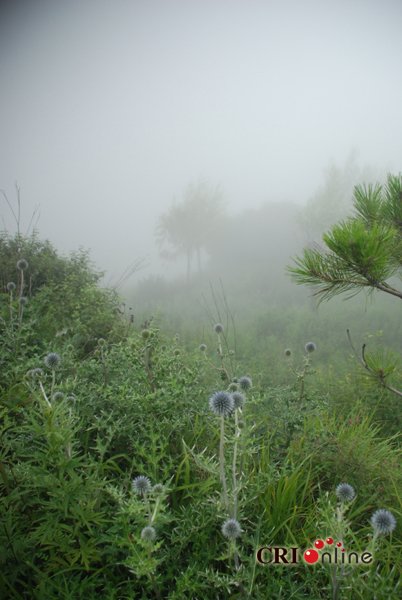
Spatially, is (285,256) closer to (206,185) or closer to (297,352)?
(206,185)

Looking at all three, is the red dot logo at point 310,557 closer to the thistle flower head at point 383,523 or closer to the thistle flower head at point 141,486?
the thistle flower head at point 383,523

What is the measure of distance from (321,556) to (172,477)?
1.91 ft

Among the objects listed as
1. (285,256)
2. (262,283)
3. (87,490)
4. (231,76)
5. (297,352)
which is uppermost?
(231,76)

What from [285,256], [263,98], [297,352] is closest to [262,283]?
[285,256]

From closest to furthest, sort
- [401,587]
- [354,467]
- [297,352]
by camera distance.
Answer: [401,587], [354,467], [297,352]

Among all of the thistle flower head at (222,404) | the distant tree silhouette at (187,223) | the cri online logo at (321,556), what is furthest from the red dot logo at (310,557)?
the distant tree silhouette at (187,223)

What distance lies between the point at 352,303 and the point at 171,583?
11.7 meters

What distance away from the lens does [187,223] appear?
15867 mm

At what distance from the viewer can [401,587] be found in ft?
3.59

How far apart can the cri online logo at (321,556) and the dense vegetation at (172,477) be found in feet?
0.12

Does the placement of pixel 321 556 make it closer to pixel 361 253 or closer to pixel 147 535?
pixel 147 535

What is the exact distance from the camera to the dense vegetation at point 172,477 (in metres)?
0.92

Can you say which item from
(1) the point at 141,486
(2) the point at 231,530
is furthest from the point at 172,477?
(2) the point at 231,530

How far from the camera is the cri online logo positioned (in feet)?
2.72
